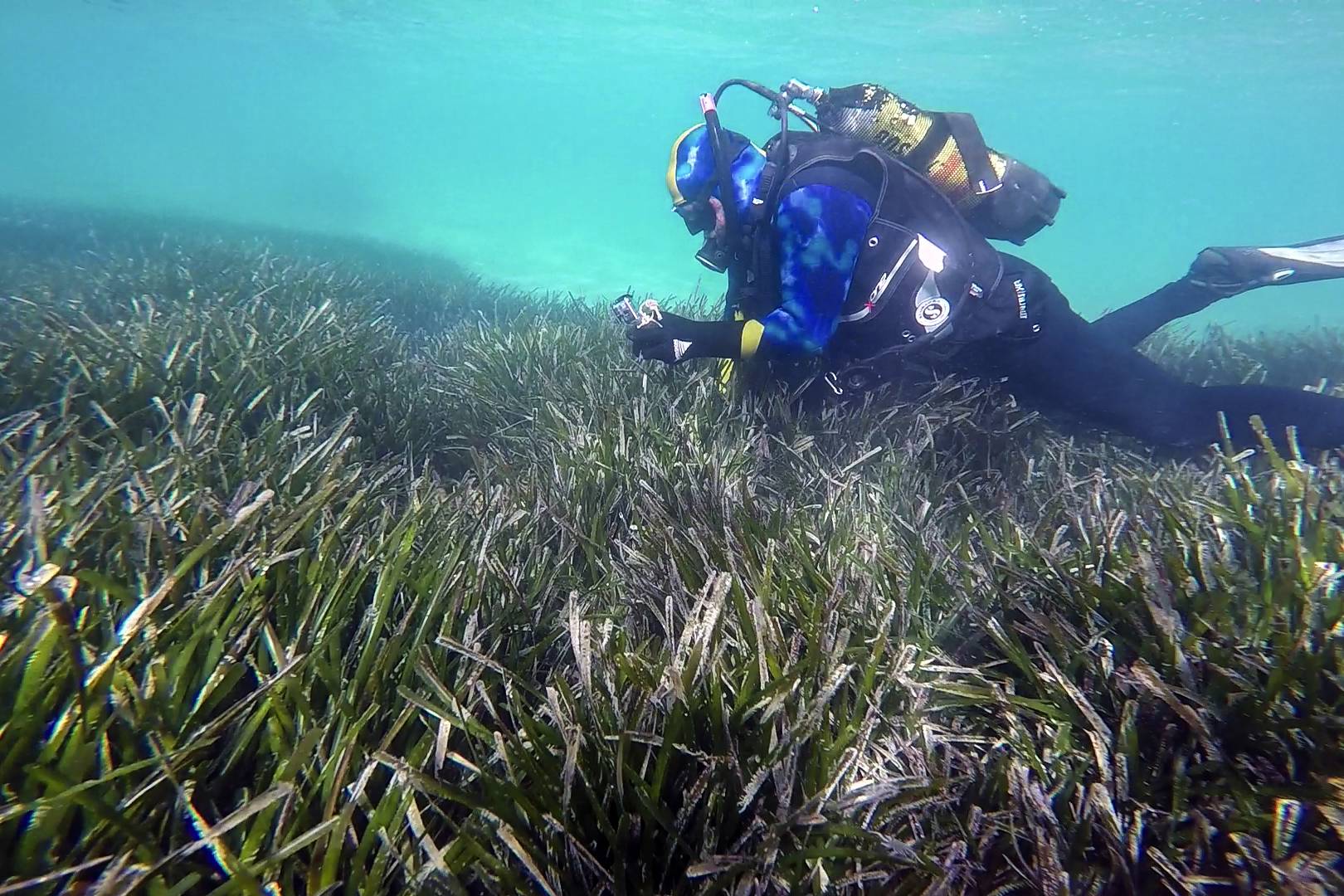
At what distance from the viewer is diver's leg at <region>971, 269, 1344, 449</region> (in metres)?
3.73

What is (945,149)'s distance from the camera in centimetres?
410

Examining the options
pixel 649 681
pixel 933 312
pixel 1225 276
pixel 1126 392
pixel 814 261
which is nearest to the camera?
pixel 649 681

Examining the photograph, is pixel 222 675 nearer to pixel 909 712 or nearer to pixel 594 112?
pixel 909 712

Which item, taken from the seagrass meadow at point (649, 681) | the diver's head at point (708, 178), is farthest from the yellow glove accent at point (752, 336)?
the seagrass meadow at point (649, 681)

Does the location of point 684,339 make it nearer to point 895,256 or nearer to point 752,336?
point 752,336

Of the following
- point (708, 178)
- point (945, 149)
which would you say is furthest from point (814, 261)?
point (945, 149)

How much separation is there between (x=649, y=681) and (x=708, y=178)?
3.42 metres

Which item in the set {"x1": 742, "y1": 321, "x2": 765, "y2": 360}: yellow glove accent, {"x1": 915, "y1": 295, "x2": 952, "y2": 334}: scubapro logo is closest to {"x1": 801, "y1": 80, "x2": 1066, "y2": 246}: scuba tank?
{"x1": 915, "y1": 295, "x2": 952, "y2": 334}: scubapro logo

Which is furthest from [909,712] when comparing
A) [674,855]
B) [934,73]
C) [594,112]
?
[594,112]

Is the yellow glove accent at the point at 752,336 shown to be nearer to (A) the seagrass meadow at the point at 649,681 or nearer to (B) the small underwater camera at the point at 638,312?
(B) the small underwater camera at the point at 638,312

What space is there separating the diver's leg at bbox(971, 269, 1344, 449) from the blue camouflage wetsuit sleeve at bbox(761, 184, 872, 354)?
126 cm

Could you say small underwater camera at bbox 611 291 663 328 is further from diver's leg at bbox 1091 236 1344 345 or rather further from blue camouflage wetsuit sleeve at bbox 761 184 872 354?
diver's leg at bbox 1091 236 1344 345

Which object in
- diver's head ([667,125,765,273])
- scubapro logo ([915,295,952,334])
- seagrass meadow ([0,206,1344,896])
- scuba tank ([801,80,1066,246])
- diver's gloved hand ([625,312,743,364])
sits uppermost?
scuba tank ([801,80,1066,246])

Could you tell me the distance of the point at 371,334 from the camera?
5.81 meters
